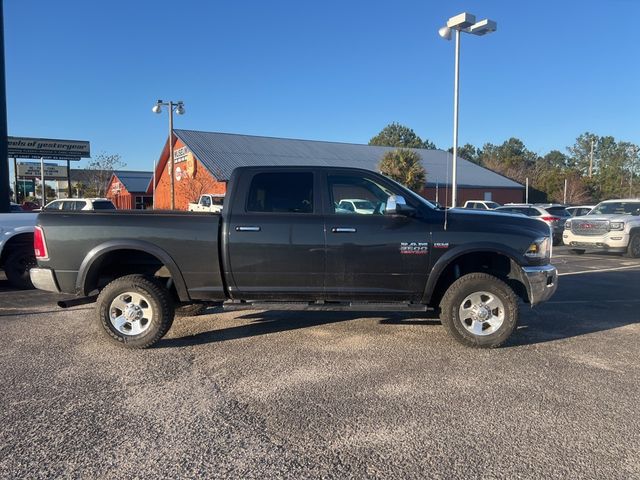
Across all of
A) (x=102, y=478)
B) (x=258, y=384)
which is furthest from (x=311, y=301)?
(x=102, y=478)

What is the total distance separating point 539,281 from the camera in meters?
5.53

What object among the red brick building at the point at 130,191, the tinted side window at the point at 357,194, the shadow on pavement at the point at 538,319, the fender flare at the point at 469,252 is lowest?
the shadow on pavement at the point at 538,319

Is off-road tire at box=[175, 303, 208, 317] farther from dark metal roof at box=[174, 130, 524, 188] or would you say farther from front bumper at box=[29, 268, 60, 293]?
dark metal roof at box=[174, 130, 524, 188]

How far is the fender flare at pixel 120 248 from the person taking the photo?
550cm

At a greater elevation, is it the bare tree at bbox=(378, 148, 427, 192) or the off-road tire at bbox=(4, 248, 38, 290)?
the bare tree at bbox=(378, 148, 427, 192)

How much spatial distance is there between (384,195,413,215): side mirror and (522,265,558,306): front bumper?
4.89 feet

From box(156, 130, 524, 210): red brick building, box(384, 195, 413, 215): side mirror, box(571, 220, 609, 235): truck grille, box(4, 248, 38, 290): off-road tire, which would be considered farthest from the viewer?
box(156, 130, 524, 210): red brick building

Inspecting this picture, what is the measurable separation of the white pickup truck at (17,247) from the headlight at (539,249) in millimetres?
8357

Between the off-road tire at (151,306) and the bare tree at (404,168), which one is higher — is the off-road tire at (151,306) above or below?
below

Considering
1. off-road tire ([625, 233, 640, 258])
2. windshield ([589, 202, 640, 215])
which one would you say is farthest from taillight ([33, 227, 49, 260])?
windshield ([589, 202, 640, 215])

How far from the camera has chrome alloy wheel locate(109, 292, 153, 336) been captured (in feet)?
18.2

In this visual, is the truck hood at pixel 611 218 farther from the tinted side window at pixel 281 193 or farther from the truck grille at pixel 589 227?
the tinted side window at pixel 281 193

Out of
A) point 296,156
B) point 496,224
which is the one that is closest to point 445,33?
point 496,224

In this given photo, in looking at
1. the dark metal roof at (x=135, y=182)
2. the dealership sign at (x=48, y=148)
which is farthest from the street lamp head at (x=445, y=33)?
the dark metal roof at (x=135, y=182)
